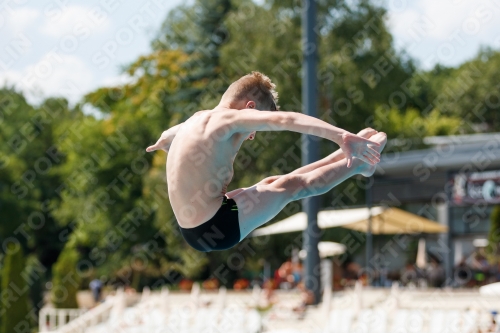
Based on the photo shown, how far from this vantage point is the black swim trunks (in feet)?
15.7

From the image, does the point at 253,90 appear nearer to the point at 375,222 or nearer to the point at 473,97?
the point at 375,222

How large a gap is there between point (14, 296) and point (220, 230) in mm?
20270

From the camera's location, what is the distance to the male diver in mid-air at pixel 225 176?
4.66 m

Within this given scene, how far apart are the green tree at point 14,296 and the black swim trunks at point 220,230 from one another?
65.7 ft

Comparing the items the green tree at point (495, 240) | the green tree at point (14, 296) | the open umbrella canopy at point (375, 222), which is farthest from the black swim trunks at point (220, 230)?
the green tree at point (14, 296)

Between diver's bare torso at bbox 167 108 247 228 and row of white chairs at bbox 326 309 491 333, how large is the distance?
827 cm

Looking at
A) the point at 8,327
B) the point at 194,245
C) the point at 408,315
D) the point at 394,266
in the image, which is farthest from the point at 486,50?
the point at 194,245

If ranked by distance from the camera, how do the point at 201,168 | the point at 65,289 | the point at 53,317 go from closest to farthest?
the point at 201,168 < the point at 53,317 < the point at 65,289

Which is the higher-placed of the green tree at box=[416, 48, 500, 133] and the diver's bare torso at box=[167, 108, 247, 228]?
the green tree at box=[416, 48, 500, 133]

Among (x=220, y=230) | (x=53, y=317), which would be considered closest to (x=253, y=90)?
(x=220, y=230)

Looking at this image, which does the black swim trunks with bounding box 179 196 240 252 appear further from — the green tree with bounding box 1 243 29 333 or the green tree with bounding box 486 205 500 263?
the green tree with bounding box 1 243 29 333

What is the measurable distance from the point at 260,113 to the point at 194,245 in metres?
1.11

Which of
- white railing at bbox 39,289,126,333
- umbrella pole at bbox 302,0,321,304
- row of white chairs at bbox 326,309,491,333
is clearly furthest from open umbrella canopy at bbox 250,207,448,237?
umbrella pole at bbox 302,0,321,304

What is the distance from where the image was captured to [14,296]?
23547 mm
